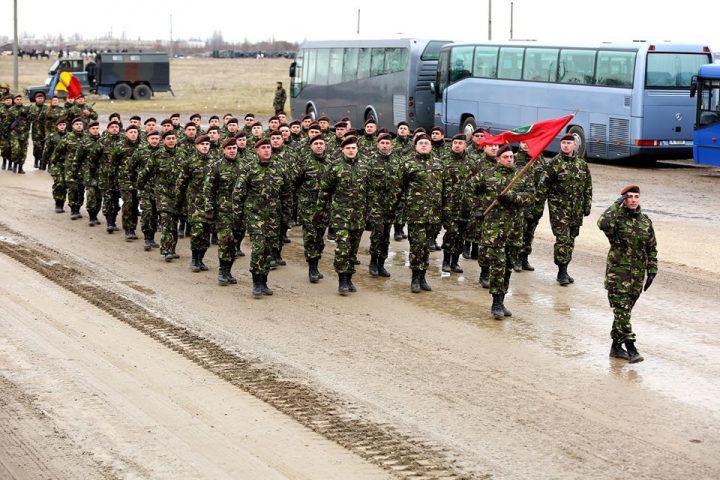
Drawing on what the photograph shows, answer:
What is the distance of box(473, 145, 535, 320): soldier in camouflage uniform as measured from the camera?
11.3m

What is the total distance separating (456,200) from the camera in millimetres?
13688

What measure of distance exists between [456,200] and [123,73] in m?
43.8

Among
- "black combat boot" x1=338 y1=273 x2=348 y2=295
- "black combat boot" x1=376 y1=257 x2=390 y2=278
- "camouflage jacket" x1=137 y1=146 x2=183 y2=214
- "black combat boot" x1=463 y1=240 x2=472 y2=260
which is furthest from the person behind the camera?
"black combat boot" x1=463 y1=240 x2=472 y2=260

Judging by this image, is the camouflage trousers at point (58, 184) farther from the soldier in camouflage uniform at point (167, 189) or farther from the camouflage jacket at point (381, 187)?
the camouflage jacket at point (381, 187)

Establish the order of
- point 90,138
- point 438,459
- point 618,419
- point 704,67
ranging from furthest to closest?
1. point 704,67
2. point 90,138
3. point 618,419
4. point 438,459

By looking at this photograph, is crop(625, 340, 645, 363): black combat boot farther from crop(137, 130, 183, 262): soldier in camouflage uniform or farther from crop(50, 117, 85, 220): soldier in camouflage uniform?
crop(50, 117, 85, 220): soldier in camouflage uniform

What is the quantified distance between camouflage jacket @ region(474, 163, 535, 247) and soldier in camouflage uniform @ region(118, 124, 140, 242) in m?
5.84

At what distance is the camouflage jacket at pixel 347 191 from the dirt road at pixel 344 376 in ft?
2.82

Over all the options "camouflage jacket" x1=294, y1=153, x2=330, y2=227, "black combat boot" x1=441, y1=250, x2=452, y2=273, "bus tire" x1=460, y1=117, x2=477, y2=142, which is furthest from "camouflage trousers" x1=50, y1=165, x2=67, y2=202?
"bus tire" x1=460, y1=117, x2=477, y2=142

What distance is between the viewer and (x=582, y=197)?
1313cm

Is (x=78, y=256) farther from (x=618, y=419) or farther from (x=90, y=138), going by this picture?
(x=618, y=419)

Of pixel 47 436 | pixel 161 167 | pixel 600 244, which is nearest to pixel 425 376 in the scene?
pixel 47 436

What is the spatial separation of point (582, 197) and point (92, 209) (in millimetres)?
7996

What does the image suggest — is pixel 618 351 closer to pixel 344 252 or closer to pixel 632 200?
pixel 632 200
